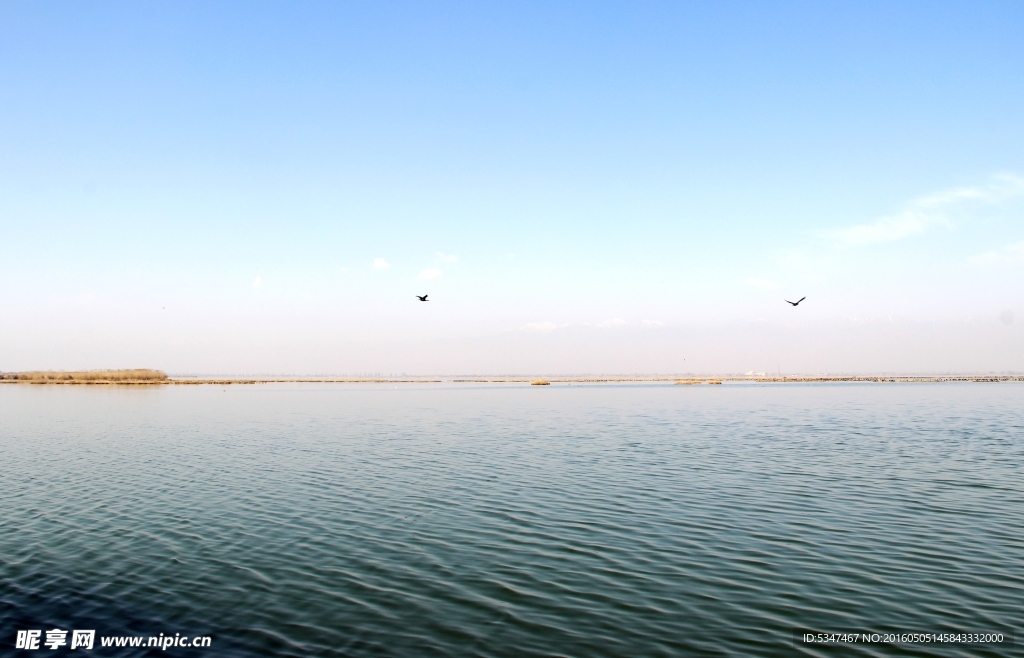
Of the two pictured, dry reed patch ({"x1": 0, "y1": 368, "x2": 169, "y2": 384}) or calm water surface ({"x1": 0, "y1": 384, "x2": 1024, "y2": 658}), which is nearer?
calm water surface ({"x1": 0, "y1": 384, "x2": 1024, "y2": 658})

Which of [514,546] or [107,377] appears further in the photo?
[107,377]

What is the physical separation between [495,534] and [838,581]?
29.5 ft

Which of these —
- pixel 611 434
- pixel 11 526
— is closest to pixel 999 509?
pixel 611 434

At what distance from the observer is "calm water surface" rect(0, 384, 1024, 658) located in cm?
1238

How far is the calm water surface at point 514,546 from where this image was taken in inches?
487

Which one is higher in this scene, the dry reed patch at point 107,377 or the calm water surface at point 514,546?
the dry reed patch at point 107,377

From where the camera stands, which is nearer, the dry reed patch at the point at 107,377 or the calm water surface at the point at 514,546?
the calm water surface at the point at 514,546

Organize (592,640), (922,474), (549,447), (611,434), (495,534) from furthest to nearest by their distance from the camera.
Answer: (611,434)
(549,447)
(922,474)
(495,534)
(592,640)

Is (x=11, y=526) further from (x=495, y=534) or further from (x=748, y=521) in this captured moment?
(x=748, y=521)

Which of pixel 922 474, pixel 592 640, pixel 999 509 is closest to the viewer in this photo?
pixel 592 640

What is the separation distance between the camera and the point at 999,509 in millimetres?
21859

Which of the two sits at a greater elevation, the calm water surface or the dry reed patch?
the dry reed patch

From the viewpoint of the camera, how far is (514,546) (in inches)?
707

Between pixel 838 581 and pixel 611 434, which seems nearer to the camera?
pixel 838 581
